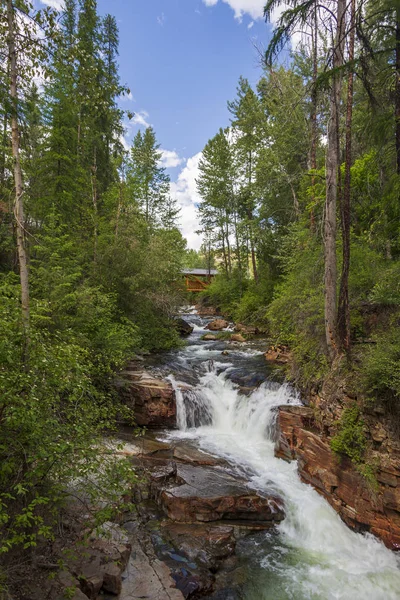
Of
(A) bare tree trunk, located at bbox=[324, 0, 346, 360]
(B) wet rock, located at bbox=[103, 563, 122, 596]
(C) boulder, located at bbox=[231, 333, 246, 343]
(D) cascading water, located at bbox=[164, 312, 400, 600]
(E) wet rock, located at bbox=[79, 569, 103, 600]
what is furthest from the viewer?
(C) boulder, located at bbox=[231, 333, 246, 343]

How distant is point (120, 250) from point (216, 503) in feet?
35.0

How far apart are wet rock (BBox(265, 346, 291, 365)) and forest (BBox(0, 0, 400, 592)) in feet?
2.52

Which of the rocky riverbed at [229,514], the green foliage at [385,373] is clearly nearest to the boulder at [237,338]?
the rocky riverbed at [229,514]

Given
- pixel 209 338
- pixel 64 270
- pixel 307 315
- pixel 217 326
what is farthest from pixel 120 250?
pixel 217 326

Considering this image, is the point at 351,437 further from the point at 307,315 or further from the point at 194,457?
the point at 307,315

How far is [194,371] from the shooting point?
12586 mm

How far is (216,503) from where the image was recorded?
6.36 metres

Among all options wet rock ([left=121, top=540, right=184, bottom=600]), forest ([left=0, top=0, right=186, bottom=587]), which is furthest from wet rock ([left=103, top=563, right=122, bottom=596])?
forest ([left=0, top=0, right=186, bottom=587])

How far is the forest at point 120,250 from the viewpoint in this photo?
3.63 metres

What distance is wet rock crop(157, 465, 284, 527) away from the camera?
6.25 metres

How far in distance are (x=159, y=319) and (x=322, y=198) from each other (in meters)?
9.45

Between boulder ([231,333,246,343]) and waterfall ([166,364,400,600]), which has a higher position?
boulder ([231,333,246,343])

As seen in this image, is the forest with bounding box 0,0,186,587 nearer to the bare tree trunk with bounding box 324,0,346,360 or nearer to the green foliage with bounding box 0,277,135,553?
the green foliage with bounding box 0,277,135,553

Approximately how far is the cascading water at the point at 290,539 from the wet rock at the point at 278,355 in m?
2.98
